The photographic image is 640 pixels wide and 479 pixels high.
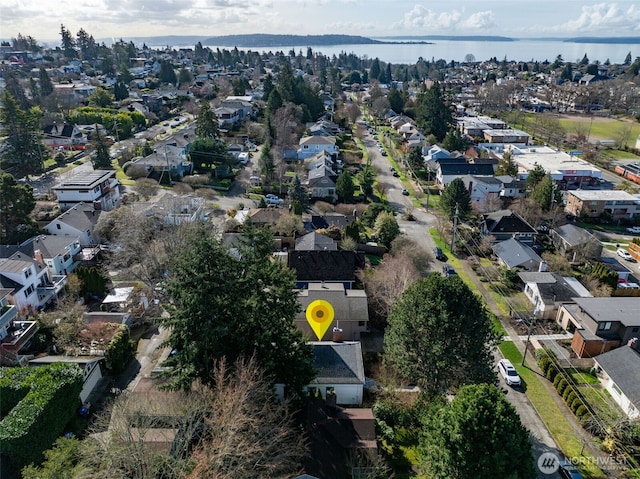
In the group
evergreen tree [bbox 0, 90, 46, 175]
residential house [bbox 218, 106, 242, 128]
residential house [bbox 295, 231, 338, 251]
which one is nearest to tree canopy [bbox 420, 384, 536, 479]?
residential house [bbox 295, 231, 338, 251]

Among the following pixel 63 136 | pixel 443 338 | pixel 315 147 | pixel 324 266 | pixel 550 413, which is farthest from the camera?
pixel 63 136

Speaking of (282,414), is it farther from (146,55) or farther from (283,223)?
(146,55)

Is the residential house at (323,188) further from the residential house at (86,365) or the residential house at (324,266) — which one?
the residential house at (86,365)

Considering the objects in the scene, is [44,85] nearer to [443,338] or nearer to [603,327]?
[443,338]

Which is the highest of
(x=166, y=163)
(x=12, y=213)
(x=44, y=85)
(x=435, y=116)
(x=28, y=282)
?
(x=44, y=85)

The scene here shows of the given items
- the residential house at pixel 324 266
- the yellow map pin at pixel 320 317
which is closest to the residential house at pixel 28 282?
the residential house at pixel 324 266

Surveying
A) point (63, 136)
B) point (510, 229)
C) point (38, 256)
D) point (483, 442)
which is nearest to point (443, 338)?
point (483, 442)
